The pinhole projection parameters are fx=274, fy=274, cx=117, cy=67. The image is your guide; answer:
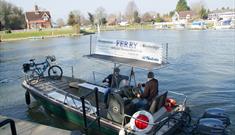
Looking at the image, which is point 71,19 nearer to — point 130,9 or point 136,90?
point 130,9

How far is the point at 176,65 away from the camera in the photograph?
2584 centimetres

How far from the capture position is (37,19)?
104 meters

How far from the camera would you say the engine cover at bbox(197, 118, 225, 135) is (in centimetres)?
811

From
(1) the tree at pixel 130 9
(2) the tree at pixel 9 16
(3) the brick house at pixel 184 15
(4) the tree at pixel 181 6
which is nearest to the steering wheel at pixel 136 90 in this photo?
(2) the tree at pixel 9 16

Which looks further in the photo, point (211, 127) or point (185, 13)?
point (185, 13)

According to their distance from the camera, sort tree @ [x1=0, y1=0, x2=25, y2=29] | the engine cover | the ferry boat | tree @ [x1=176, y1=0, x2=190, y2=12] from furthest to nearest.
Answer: tree @ [x1=176, y1=0, x2=190, y2=12], tree @ [x1=0, y1=0, x2=25, y2=29], the ferry boat, the engine cover

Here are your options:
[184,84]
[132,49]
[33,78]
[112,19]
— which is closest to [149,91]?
[132,49]

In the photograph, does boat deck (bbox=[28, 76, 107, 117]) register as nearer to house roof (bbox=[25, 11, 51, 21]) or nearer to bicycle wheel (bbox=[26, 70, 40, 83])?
bicycle wheel (bbox=[26, 70, 40, 83])

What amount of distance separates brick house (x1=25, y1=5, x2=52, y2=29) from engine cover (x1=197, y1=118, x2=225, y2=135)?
331 ft

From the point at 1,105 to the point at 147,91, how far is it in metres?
9.92


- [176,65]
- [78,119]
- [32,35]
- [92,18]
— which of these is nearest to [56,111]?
[78,119]

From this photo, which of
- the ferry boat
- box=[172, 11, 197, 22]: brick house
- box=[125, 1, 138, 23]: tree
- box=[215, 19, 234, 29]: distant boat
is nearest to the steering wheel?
the ferry boat

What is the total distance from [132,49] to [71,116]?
370 cm

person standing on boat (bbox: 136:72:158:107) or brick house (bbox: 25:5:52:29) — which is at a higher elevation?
brick house (bbox: 25:5:52:29)
